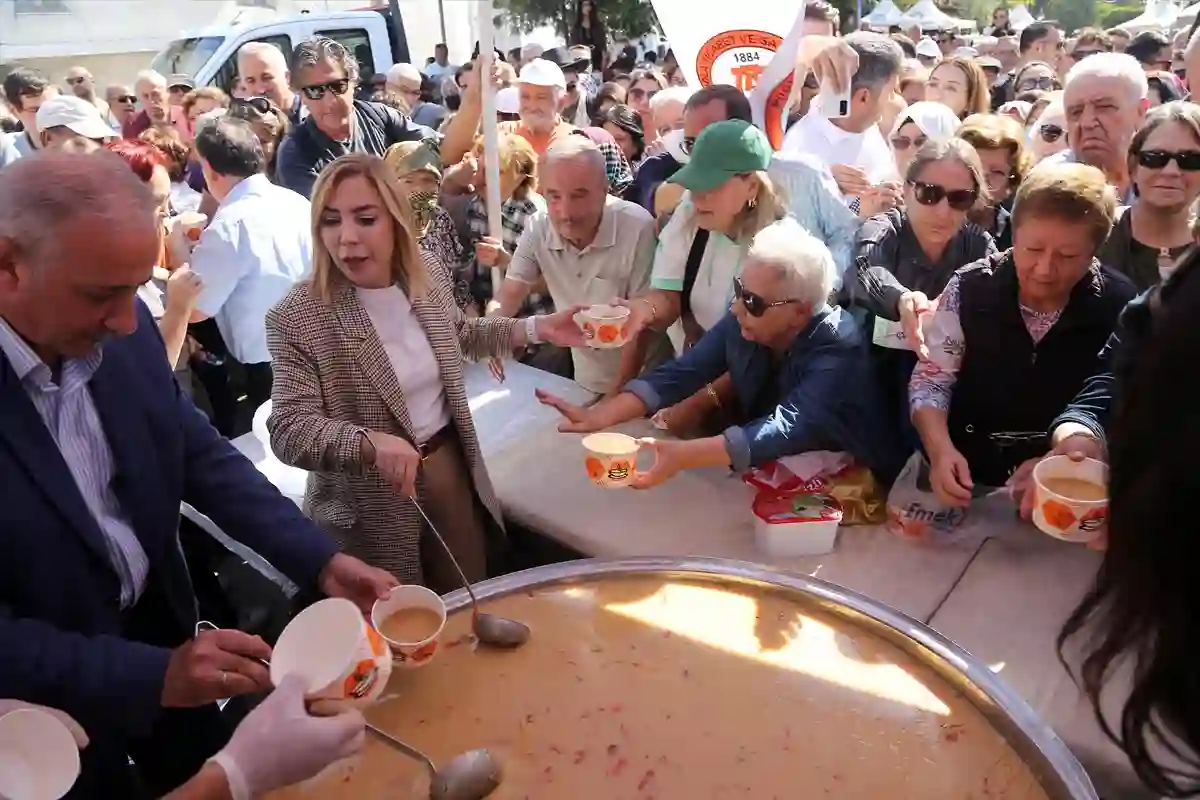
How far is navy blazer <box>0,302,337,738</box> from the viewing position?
1479mm

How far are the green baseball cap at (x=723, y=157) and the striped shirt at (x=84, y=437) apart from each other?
79.8 inches

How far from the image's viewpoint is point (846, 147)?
4.13m

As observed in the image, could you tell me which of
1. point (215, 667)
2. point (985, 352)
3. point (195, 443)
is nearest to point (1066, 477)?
point (985, 352)

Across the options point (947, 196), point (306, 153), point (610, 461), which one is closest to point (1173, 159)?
point (947, 196)

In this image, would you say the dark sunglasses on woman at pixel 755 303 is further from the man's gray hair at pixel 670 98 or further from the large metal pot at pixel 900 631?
the man's gray hair at pixel 670 98

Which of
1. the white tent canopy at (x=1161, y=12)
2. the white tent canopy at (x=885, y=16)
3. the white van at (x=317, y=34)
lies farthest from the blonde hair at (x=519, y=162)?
the white tent canopy at (x=1161, y=12)

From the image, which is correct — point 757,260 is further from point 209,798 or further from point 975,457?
point 209,798

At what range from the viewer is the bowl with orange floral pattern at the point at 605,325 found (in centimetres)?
280

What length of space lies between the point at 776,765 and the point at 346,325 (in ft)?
5.31

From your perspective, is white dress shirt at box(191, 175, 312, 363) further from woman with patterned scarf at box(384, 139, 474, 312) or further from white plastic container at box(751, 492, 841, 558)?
white plastic container at box(751, 492, 841, 558)

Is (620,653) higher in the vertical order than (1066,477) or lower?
lower

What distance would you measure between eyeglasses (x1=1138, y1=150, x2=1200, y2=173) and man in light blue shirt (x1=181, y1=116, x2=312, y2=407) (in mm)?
3004

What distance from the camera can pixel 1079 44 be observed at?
7.90 m

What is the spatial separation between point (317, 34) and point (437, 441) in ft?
29.0
